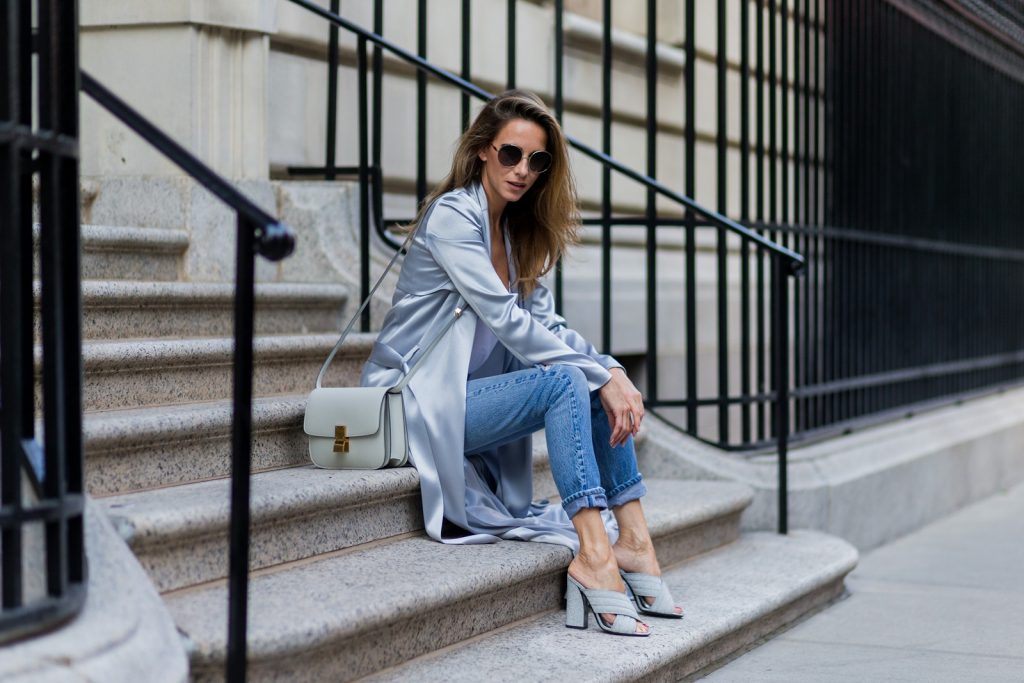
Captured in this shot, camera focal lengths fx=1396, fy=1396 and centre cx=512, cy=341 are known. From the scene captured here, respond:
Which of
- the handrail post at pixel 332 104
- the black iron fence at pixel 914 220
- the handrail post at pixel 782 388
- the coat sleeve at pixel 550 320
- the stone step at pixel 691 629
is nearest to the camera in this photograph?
the stone step at pixel 691 629

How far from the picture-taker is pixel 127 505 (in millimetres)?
3186

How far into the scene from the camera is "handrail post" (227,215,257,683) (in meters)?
2.66

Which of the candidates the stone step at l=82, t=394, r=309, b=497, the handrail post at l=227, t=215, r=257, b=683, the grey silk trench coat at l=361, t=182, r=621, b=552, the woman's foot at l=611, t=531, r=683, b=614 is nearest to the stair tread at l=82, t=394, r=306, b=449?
the stone step at l=82, t=394, r=309, b=497

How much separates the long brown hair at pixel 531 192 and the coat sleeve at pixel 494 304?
0.18 m

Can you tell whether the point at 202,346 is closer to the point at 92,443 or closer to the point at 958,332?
the point at 92,443

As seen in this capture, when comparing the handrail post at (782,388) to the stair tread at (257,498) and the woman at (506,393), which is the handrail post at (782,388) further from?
the stair tread at (257,498)

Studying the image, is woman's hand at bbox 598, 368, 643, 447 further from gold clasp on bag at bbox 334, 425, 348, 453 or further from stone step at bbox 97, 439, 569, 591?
gold clasp on bag at bbox 334, 425, 348, 453

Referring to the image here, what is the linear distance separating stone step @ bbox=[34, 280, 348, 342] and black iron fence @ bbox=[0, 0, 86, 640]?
1.33 m

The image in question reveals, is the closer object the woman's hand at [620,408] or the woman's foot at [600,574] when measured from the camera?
the woman's foot at [600,574]

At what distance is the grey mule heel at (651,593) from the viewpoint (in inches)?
156

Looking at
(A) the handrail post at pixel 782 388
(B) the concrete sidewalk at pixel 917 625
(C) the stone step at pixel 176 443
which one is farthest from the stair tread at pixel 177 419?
(A) the handrail post at pixel 782 388

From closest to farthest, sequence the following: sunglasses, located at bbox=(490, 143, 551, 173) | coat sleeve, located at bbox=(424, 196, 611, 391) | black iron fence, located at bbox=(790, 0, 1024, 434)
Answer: coat sleeve, located at bbox=(424, 196, 611, 391), sunglasses, located at bbox=(490, 143, 551, 173), black iron fence, located at bbox=(790, 0, 1024, 434)

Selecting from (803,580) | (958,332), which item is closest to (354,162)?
(803,580)

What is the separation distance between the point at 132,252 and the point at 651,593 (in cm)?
211
